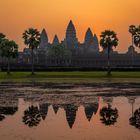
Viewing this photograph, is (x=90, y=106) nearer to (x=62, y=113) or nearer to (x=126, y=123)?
(x=62, y=113)

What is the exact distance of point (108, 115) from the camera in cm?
2536

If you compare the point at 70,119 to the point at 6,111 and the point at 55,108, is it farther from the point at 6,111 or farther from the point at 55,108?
the point at 6,111

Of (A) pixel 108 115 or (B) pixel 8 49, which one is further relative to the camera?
(B) pixel 8 49

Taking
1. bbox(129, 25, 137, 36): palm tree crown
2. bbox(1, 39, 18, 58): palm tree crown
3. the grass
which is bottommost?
the grass

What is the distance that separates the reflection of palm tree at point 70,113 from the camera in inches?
916

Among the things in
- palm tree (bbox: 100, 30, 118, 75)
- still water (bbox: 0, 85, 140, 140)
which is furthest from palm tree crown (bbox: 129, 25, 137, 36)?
still water (bbox: 0, 85, 140, 140)

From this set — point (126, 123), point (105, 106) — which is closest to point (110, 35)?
point (105, 106)

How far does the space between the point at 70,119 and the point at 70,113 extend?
2.35 metres

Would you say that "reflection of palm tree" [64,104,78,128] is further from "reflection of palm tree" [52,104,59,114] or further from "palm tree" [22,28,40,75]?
"palm tree" [22,28,40,75]

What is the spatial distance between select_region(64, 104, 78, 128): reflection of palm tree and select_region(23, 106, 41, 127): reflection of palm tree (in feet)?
5.52

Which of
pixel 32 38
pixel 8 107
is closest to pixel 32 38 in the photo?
pixel 32 38

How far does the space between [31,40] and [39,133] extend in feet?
314

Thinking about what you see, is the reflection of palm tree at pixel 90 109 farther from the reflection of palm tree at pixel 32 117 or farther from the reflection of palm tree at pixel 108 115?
the reflection of palm tree at pixel 32 117

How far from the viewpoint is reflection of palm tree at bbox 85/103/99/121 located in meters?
25.5
